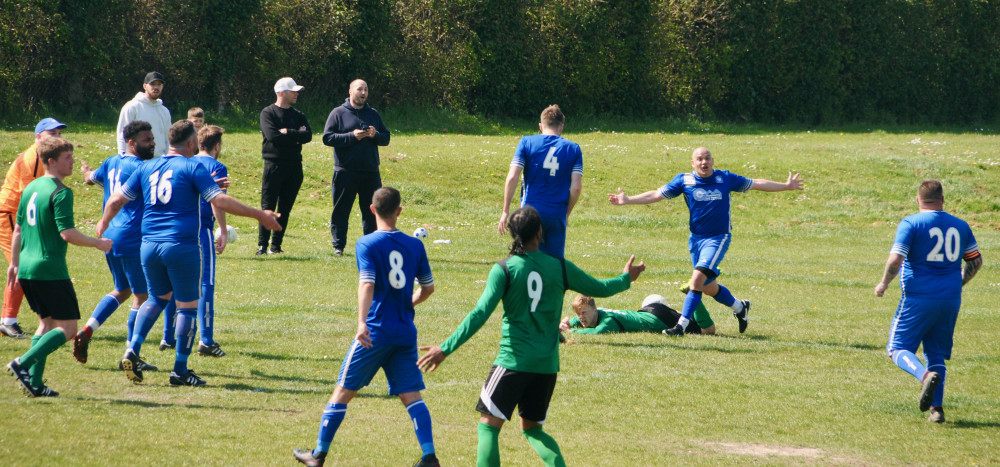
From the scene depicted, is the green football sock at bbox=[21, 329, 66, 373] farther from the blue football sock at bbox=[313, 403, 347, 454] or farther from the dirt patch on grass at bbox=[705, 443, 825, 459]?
the dirt patch on grass at bbox=[705, 443, 825, 459]

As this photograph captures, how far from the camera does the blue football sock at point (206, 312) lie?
27.6 ft

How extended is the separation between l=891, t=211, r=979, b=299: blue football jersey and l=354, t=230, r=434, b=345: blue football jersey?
408 centimetres

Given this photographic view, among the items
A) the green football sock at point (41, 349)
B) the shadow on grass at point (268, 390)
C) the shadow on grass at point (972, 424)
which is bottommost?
the shadow on grass at point (268, 390)

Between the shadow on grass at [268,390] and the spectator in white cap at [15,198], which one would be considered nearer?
the shadow on grass at [268,390]

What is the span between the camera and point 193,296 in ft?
25.1

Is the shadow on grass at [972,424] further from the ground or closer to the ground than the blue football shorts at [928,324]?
closer to the ground

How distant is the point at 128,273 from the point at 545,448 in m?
4.59

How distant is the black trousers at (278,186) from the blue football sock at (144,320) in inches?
274

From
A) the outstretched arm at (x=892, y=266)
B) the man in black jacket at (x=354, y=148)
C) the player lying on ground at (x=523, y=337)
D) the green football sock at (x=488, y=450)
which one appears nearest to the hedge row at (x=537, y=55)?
the man in black jacket at (x=354, y=148)

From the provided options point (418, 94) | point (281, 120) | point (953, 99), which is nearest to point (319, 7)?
point (418, 94)

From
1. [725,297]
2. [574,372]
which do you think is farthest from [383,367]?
[725,297]

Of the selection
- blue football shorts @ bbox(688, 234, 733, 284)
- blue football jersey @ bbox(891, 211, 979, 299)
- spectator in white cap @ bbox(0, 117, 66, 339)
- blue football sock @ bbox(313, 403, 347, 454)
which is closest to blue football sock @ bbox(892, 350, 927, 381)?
blue football jersey @ bbox(891, 211, 979, 299)

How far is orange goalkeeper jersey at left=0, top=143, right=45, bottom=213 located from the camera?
9.30 m

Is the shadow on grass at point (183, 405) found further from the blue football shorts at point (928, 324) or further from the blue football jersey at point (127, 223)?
the blue football shorts at point (928, 324)
